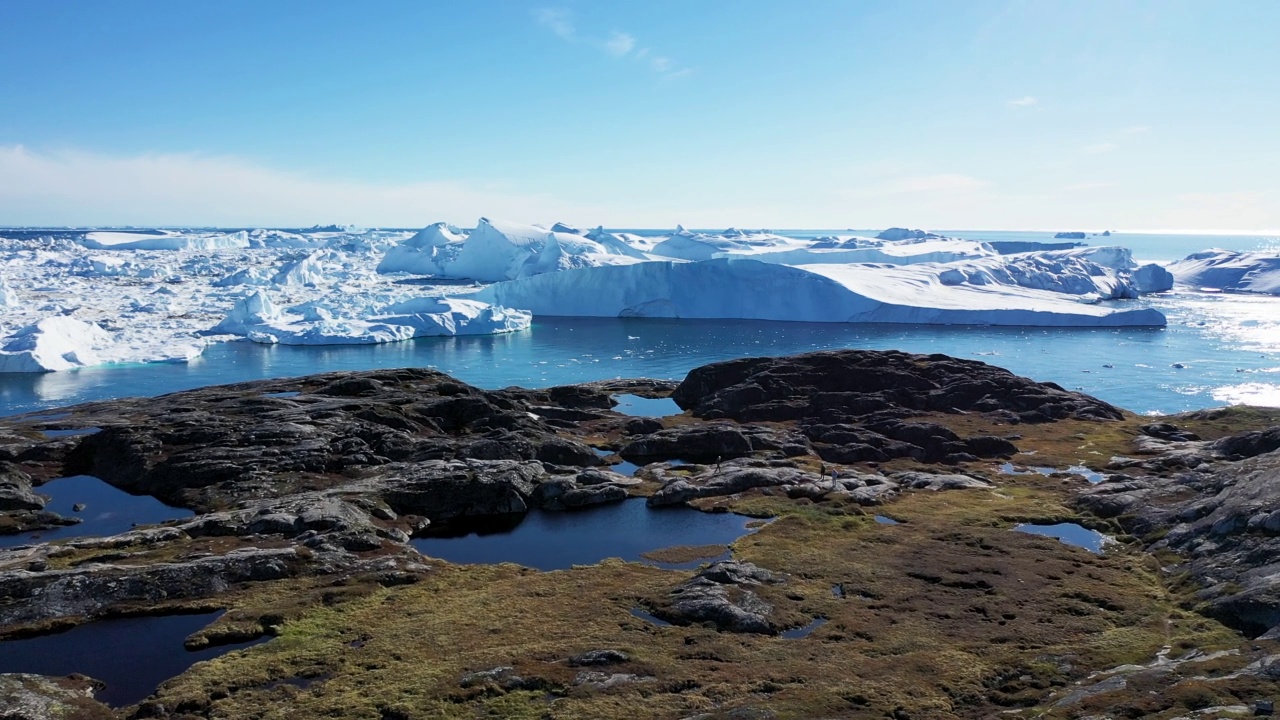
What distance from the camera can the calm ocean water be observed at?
59.3 meters

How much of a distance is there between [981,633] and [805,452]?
20650mm

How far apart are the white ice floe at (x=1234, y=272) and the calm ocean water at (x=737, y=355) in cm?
2588

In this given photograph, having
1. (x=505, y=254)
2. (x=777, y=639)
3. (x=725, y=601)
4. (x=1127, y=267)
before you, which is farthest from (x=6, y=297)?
(x=1127, y=267)

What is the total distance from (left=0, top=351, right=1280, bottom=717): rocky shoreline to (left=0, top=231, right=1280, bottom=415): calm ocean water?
42.8ft

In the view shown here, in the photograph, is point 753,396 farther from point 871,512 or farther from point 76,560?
point 76,560

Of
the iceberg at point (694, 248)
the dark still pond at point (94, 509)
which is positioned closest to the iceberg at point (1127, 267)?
the iceberg at point (694, 248)

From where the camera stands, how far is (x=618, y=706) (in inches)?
720

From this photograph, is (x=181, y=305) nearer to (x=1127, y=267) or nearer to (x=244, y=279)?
(x=244, y=279)

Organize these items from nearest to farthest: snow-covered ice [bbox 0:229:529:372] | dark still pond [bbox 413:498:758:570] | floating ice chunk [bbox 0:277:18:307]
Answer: dark still pond [bbox 413:498:758:570] < snow-covered ice [bbox 0:229:529:372] < floating ice chunk [bbox 0:277:18:307]

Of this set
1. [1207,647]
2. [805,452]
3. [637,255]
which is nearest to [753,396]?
[805,452]

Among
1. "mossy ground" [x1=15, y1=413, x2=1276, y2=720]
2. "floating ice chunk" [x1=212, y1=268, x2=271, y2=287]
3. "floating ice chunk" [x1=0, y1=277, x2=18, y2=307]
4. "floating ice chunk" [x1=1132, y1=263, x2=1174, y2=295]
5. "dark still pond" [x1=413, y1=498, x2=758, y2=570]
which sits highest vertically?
"floating ice chunk" [x1=1132, y1=263, x2=1174, y2=295]

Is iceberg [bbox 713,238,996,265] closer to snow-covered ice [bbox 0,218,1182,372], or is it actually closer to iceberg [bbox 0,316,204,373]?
snow-covered ice [bbox 0,218,1182,372]

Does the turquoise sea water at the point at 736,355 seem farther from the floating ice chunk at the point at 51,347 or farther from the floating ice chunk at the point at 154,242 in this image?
the floating ice chunk at the point at 154,242

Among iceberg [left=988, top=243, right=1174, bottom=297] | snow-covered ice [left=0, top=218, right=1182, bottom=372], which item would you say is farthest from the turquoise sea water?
iceberg [left=988, top=243, right=1174, bottom=297]
